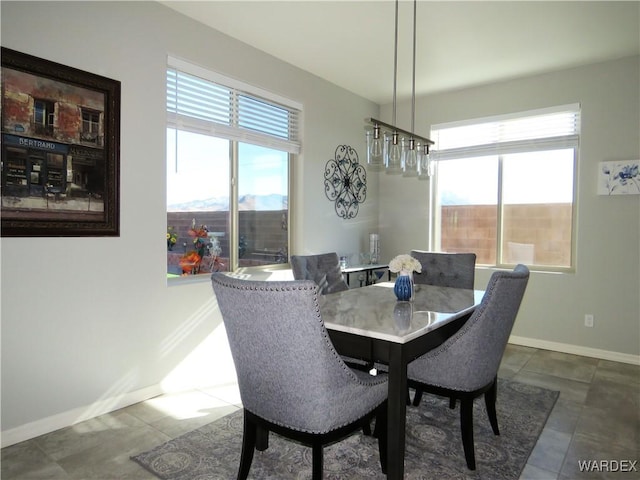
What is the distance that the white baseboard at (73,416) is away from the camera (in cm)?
224

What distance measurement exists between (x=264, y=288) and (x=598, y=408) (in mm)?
2584

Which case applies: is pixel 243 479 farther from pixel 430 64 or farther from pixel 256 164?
pixel 430 64

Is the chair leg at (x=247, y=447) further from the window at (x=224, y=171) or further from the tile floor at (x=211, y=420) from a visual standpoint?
the window at (x=224, y=171)

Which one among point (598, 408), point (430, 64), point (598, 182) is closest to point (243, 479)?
point (598, 408)

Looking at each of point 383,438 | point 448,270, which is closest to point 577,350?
point 448,270

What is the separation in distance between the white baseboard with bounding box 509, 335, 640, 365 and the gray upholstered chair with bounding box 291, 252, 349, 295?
225cm

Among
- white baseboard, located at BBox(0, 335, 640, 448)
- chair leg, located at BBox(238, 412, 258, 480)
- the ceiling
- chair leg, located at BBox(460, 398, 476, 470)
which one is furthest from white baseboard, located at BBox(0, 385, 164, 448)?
the ceiling

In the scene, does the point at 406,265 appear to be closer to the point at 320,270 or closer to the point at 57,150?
the point at 320,270

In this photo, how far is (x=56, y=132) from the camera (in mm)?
2361

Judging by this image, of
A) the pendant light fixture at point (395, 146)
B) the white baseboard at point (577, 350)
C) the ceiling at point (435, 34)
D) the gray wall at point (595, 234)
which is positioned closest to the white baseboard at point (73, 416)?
the pendant light fixture at point (395, 146)

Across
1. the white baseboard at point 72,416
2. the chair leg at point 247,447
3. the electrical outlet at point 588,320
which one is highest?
the electrical outlet at point 588,320

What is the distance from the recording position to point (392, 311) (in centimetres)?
214

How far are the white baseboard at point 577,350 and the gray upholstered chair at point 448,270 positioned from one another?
1.44m

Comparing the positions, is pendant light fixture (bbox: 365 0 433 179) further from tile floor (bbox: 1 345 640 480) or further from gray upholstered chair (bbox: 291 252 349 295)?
tile floor (bbox: 1 345 640 480)
